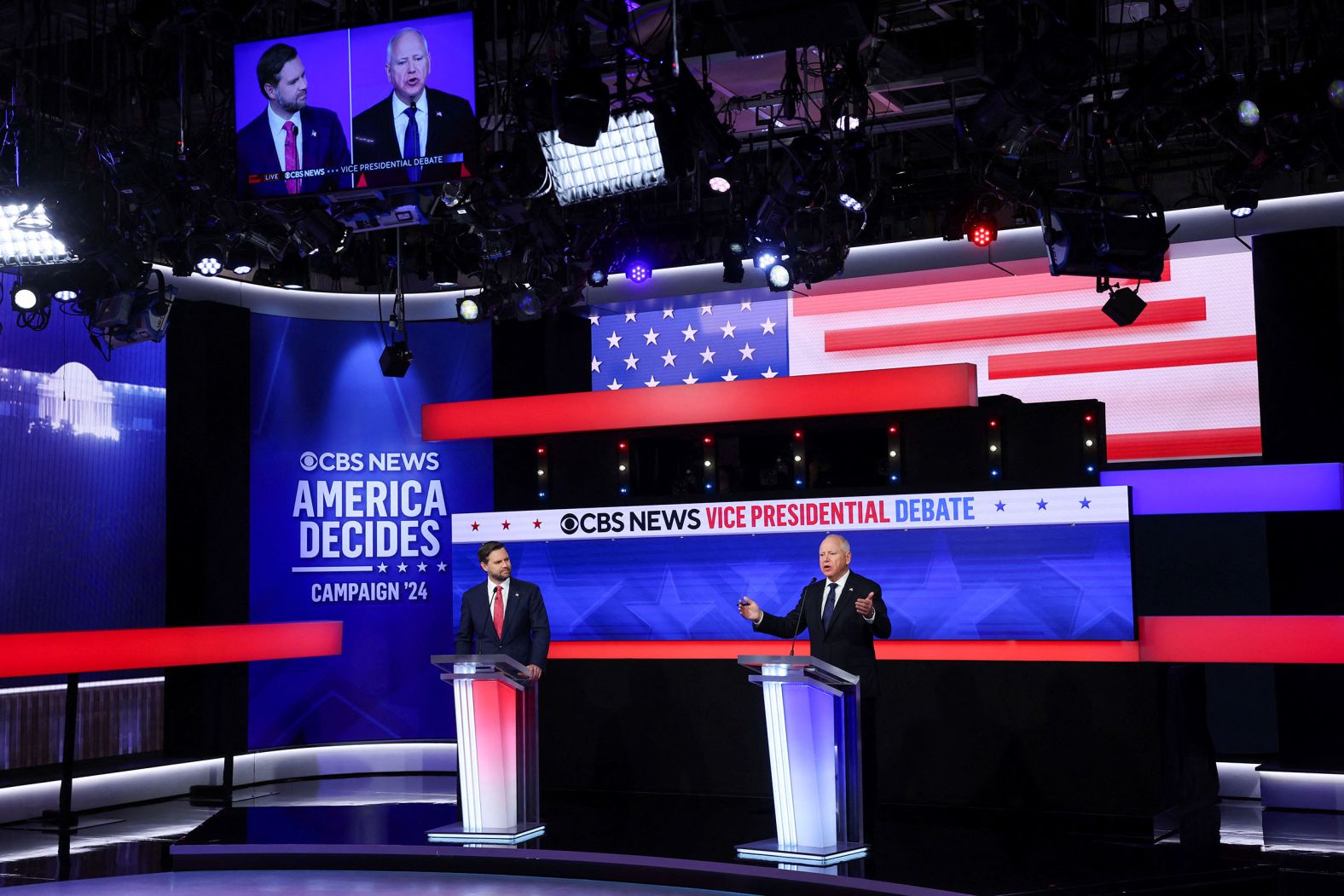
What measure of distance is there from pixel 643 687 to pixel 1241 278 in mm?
4828

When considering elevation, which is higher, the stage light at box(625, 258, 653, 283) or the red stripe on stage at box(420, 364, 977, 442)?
the stage light at box(625, 258, 653, 283)

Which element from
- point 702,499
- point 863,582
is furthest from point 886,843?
point 702,499

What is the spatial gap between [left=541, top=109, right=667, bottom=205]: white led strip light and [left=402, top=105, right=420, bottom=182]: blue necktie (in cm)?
91

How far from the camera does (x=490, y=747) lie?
684cm

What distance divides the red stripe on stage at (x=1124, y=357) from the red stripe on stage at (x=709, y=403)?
1804 millimetres

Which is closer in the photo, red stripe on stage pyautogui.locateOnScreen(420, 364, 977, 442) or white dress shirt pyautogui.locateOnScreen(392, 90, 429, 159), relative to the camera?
white dress shirt pyautogui.locateOnScreen(392, 90, 429, 159)

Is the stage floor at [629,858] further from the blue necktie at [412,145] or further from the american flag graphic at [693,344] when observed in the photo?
the american flag graphic at [693,344]

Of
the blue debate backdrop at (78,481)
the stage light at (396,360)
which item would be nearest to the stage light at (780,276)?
the stage light at (396,360)

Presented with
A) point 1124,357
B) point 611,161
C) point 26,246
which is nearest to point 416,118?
point 611,161

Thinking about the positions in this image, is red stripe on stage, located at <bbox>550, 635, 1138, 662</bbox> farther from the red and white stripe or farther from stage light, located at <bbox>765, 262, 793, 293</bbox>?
the red and white stripe

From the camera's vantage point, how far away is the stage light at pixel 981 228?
30.0 ft

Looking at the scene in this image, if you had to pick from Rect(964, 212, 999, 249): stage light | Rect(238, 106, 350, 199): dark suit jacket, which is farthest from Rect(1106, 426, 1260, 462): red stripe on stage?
Rect(238, 106, 350, 199): dark suit jacket

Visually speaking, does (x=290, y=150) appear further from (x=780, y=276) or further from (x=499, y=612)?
(x=780, y=276)

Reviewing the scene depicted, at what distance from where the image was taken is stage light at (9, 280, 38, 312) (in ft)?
27.7
